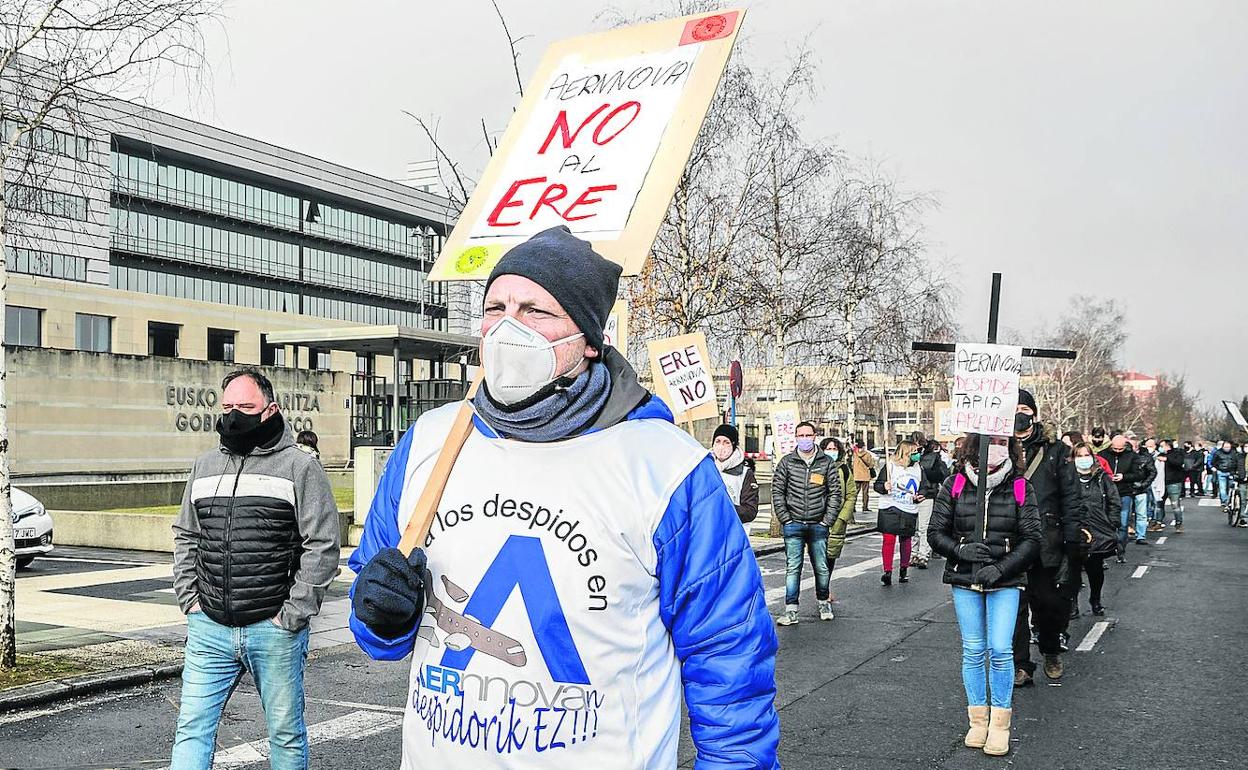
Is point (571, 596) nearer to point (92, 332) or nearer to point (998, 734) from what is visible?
point (998, 734)

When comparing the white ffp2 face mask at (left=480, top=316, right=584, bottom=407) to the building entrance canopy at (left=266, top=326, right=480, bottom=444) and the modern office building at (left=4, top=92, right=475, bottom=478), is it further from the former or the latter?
the building entrance canopy at (left=266, top=326, right=480, bottom=444)

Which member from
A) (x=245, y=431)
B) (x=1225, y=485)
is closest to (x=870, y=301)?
(x=1225, y=485)

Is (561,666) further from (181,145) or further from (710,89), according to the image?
(181,145)

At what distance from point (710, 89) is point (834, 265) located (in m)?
25.5

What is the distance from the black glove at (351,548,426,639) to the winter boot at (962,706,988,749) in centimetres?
534

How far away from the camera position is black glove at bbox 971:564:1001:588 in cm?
662

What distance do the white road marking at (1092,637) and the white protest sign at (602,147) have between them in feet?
26.0

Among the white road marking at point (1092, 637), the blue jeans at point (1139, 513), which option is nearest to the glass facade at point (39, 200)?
the white road marking at point (1092, 637)

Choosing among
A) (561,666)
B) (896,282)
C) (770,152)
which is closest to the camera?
(561,666)

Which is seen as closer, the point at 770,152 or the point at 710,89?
the point at 710,89

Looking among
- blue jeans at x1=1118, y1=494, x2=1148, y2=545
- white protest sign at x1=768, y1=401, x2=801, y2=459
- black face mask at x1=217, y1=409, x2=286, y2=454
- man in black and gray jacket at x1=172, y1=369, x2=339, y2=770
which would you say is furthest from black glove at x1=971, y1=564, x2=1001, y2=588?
blue jeans at x1=1118, y1=494, x2=1148, y2=545

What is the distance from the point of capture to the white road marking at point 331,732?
21.1ft

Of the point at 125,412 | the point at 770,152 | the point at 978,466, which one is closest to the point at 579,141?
the point at 978,466

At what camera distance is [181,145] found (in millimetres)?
66062
